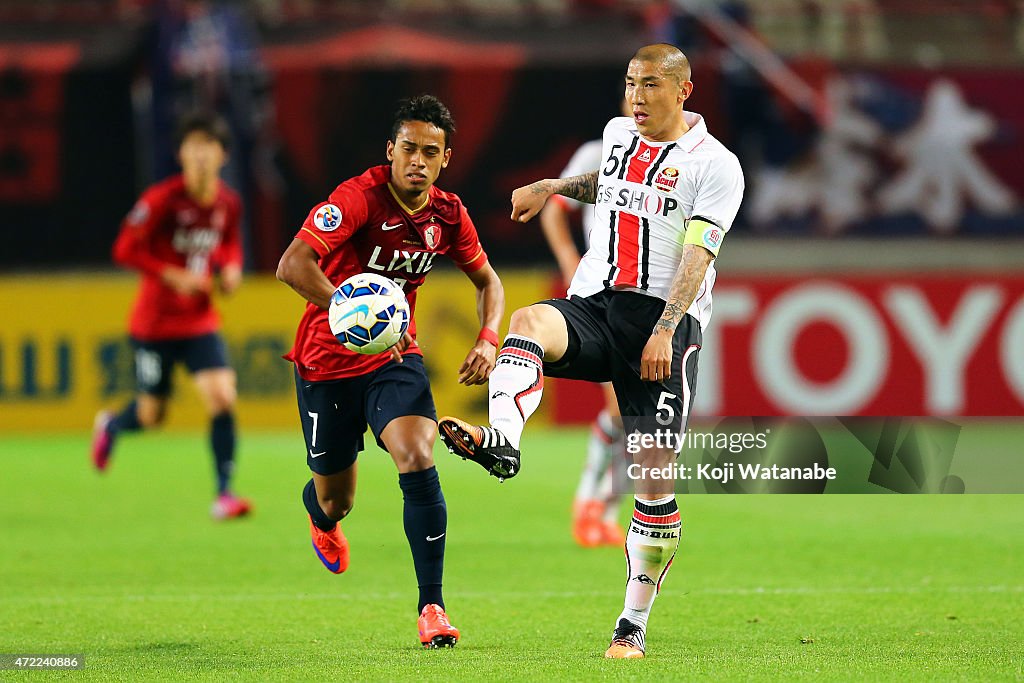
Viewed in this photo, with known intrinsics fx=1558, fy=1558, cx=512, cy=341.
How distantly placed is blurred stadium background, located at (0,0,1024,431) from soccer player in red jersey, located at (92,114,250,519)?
4946mm

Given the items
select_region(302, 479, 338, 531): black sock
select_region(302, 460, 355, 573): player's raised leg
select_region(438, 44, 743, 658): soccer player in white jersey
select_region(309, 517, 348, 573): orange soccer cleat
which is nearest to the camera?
select_region(438, 44, 743, 658): soccer player in white jersey

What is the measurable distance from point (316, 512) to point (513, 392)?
77.5 inches

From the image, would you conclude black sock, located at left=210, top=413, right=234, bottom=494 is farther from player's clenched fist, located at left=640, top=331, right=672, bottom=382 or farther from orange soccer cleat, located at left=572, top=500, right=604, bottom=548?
player's clenched fist, located at left=640, top=331, right=672, bottom=382

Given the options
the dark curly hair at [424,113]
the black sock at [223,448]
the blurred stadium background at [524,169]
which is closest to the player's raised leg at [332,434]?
the dark curly hair at [424,113]

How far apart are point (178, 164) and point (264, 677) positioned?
12.1 m

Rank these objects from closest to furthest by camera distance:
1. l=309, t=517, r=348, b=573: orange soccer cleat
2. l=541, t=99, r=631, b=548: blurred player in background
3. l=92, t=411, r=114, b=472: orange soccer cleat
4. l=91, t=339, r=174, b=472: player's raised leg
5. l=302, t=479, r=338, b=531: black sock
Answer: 1. l=302, t=479, r=338, b=531: black sock
2. l=309, t=517, r=348, b=573: orange soccer cleat
3. l=541, t=99, r=631, b=548: blurred player in background
4. l=91, t=339, r=174, b=472: player's raised leg
5. l=92, t=411, r=114, b=472: orange soccer cleat

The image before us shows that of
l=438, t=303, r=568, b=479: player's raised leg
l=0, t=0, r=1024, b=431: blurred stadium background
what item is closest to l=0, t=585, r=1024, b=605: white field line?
l=438, t=303, r=568, b=479: player's raised leg

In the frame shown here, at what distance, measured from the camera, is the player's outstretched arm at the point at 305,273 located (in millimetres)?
5949

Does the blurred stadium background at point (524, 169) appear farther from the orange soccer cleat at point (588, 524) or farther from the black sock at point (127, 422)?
the orange soccer cleat at point (588, 524)

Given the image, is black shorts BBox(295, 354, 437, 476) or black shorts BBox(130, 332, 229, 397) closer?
black shorts BBox(295, 354, 437, 476)

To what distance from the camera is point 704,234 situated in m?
5.77

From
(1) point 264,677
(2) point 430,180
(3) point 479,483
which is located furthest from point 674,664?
(3) point 479,483

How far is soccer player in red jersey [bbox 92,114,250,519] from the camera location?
10.4 meters

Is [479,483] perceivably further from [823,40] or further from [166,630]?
[823,40]
